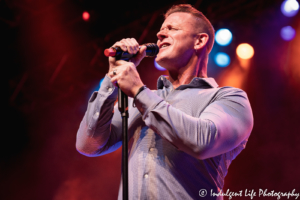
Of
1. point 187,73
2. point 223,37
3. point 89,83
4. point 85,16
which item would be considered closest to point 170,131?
point 187,73

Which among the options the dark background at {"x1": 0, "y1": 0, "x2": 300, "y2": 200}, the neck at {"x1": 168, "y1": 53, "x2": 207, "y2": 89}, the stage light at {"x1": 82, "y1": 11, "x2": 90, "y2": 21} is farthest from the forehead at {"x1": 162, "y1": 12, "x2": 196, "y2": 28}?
the stage light at {"x1": 82, "y1": 11, "x2": 90, "y2": 21}

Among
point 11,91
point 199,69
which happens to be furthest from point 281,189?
point 11,91

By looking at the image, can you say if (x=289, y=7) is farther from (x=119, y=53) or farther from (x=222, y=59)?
(x=119, y=53)

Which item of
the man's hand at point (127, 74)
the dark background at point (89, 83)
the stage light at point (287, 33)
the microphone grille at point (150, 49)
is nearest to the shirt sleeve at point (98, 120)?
the man's hand at point (127, 74)

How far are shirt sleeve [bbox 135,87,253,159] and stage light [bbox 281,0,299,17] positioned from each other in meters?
3.65

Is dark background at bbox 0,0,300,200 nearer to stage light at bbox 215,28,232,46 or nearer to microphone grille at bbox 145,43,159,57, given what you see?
stage light at bbox 215,28,232,46

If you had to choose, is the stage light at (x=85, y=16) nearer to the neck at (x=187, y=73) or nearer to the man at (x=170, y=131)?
the neck at (x=187, y=73)

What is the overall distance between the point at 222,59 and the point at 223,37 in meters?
0.37

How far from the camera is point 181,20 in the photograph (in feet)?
7.58

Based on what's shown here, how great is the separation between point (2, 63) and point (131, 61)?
12.7 ft

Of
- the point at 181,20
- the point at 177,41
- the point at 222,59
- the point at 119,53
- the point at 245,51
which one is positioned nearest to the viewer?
the point at 119,53

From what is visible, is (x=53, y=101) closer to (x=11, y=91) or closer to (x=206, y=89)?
(x=11, y=91)

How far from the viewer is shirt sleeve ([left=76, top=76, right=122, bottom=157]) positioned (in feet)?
5.36

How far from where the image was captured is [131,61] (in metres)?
1.60
